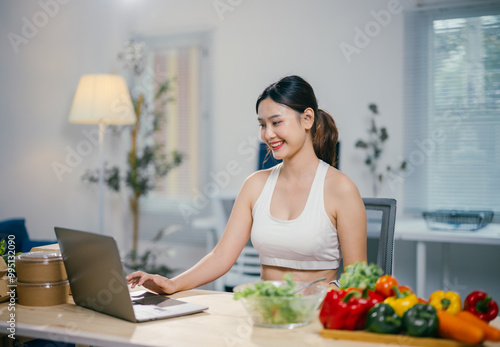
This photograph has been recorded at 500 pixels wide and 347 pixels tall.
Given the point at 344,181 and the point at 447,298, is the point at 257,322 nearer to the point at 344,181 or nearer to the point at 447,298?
the point at 447,298

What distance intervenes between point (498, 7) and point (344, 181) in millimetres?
2317

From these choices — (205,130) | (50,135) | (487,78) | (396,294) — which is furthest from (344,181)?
(50,135)

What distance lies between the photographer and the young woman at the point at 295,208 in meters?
1.62

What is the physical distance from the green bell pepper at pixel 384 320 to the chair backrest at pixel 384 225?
0.56 meters

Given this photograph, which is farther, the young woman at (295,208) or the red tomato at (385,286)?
the young woman at (295,208)

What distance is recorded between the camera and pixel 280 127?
170 centimetres

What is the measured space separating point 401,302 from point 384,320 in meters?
0.06

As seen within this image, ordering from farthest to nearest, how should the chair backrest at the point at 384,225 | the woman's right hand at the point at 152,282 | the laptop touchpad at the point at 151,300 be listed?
the chair backrest at the point at 384,225 → the woman's right hand at the point at 152,282 → the laptop touchpad at the point at 151,300

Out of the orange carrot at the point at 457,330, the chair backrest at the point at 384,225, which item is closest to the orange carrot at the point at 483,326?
the orange carrot at the point at 457,330

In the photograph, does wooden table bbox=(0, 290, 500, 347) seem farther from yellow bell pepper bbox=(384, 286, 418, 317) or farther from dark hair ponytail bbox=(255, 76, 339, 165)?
dark hair ponytail bbox=(255, 76, 339, 165)

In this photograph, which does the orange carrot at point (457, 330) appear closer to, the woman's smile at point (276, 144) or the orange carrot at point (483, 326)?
the orange carrot at point (483, 326)

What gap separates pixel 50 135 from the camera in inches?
156

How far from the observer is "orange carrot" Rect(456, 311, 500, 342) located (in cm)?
97

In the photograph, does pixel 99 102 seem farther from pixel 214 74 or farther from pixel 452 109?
pixel 452 109
